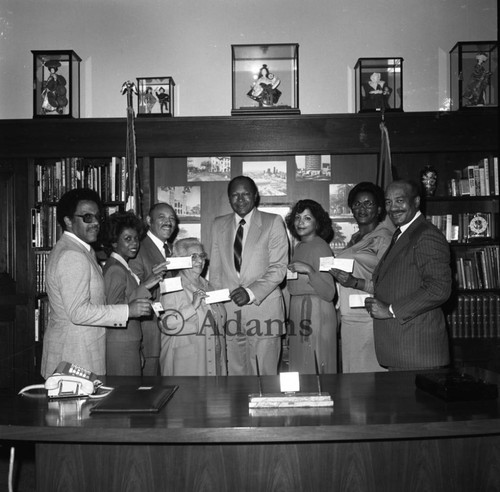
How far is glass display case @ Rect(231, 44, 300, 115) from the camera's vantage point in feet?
17.0

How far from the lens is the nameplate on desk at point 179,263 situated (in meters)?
3.80

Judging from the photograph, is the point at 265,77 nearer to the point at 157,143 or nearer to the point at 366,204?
the point at 157,143

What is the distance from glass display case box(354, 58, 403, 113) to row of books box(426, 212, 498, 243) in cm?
108

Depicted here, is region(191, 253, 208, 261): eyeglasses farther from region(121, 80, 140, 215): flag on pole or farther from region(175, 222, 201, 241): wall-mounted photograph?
region(175, 222, 201, 241): wall-mounted photograph

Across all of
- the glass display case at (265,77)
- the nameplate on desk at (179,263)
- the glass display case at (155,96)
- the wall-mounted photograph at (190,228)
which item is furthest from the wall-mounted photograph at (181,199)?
the nameplate on desk at (179,263)

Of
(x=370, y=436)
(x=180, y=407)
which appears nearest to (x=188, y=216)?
(x=180, y=407)

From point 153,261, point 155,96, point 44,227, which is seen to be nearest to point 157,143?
point 155,96

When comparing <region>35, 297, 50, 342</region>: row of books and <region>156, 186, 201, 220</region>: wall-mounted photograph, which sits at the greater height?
<region>156, 186, 201, 220</region>: wall-mounted photograph

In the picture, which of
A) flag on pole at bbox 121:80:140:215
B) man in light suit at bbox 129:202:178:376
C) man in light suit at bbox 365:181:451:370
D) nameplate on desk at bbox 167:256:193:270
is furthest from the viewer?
flag on pole at bbox 121:80:140:215

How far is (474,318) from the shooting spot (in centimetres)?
529

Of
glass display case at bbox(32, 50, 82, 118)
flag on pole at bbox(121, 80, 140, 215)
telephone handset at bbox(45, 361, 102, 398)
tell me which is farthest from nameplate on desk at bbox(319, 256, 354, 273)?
glass display case at bbox(32, 50, 82, 118)

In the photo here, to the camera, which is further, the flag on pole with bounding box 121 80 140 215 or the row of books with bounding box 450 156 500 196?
the row of books with bounding box 450 156 500 196

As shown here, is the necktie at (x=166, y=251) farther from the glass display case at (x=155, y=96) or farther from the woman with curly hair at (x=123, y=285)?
the glass display case at (x=155, y=96)

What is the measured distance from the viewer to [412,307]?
3096mm
